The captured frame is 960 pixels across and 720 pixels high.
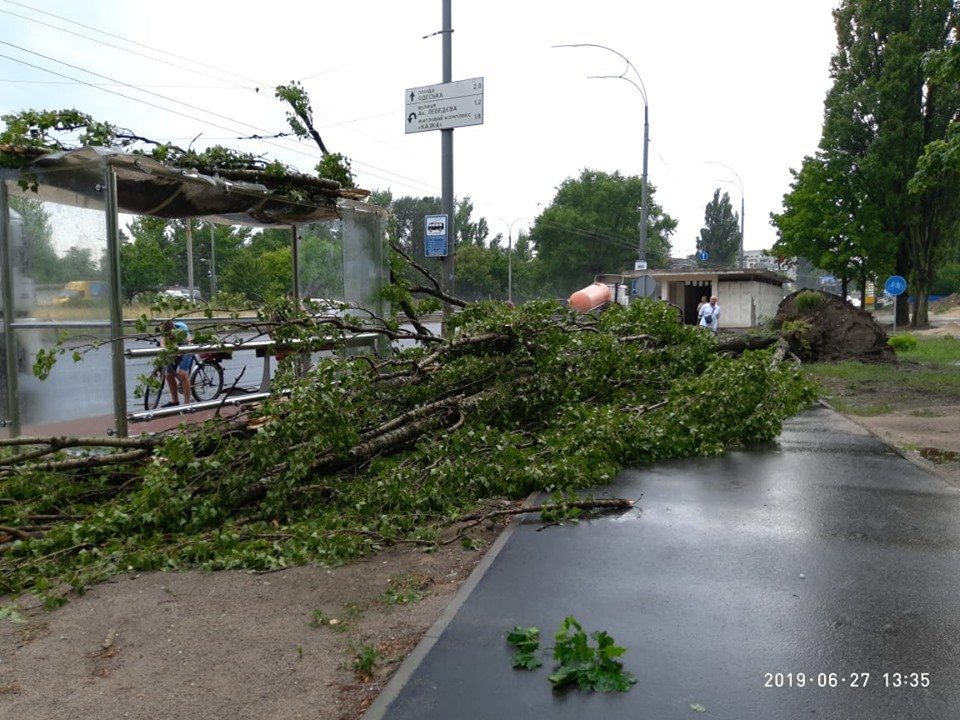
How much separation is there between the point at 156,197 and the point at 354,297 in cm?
289

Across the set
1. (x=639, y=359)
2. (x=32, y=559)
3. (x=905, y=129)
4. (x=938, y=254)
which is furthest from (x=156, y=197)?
(x=938, y=254)

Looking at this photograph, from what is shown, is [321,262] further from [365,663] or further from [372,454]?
[365,663]

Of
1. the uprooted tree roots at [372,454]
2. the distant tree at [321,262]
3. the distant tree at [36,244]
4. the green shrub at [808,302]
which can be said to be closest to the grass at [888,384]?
the green shrub at [808,302]

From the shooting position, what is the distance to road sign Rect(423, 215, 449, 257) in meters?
12.7

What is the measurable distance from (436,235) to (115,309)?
647 centimetres

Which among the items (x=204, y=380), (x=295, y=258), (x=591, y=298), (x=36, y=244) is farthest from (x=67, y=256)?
(x=591, y=298)

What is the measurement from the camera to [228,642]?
12.9ft

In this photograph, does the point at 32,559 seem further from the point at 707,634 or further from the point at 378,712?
the point at 707,634

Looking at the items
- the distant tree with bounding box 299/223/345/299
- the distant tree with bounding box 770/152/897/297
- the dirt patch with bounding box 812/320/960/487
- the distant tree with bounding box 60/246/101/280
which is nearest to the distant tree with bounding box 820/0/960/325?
the distant tree with bounding box 770/152/897/297

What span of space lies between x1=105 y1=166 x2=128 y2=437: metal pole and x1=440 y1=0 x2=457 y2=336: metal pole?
20.1ft

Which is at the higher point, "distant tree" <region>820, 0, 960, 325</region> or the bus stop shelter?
"distant tree" <region>820, 0, 960, 325</region>

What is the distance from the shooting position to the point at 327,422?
19.8 feet

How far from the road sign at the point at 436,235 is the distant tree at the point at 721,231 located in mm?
96109

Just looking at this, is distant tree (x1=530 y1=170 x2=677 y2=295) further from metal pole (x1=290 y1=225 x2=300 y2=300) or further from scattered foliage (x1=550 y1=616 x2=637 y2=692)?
scattered foliage (x1=550 y1=616 x2=637 y2=692)
